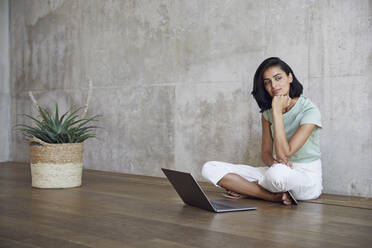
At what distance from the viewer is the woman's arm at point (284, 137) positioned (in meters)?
3.13

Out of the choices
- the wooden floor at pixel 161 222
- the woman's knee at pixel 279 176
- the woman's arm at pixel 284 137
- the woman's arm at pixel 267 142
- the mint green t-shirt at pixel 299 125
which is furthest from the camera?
the woman's arm at pixel 267 142

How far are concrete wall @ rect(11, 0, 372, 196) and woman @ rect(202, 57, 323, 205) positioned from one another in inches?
16.6

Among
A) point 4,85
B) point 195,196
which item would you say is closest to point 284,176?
point 195,196

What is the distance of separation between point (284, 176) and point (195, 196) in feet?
1.92

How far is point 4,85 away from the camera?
633cm

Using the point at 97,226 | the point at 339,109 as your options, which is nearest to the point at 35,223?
the point at 97,226

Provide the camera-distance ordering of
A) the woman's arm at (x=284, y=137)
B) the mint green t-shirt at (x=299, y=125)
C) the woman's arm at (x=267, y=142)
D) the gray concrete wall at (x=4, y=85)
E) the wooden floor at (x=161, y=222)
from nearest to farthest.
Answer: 1. the wooden floor at (x=161, y=222)
2. the woman's arm at (x=284, y=137)
3. the mint green t-shirt at (x=299, y=125)
4. the woman's arm at (x=267, y=142)
5. the gray concrete wall at (x=4, y=85)

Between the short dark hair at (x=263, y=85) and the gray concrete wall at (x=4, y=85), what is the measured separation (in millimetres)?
4117

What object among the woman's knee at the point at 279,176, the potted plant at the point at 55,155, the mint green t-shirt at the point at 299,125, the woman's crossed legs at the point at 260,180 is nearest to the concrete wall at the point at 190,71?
the mint green t-shirt at the point at 299,125

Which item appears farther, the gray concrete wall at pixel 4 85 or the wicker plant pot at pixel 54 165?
the gray concrete wall at pixel 4 85

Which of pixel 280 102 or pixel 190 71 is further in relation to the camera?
pixel 190 71

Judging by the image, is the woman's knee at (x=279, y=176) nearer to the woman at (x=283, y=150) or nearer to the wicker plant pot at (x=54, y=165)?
the woman at (x=283, y=150)

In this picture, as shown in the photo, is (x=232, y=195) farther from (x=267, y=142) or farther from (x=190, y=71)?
(x=190, y=71)

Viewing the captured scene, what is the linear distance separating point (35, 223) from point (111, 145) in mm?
2654
